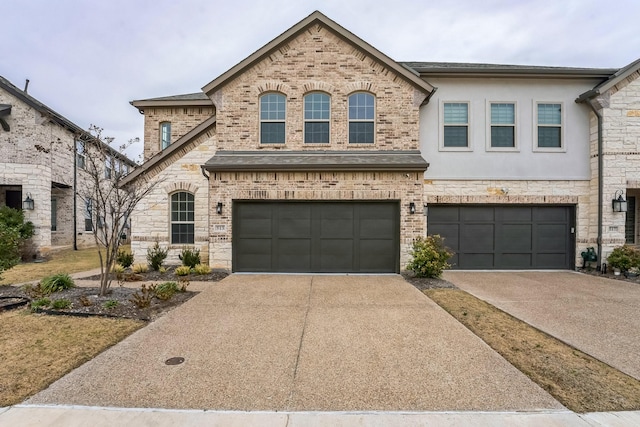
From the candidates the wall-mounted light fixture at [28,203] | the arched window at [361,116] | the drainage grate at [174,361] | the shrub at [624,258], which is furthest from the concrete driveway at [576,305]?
the wall-mounted light fixture at [28,203]

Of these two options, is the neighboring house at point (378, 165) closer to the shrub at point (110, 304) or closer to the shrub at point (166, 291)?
the shrub at point (166, 291)

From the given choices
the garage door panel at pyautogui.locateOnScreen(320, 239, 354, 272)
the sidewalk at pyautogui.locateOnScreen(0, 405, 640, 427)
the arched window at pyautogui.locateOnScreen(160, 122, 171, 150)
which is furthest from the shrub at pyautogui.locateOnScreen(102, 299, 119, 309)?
the arched window at pyautogui.locateOnScreen(160, 122, 171, 150)

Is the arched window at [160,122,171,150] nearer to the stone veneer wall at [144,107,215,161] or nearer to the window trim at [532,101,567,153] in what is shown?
the stone veneer wall at [144,107,215,161]

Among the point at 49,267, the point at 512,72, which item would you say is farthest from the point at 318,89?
the point at 49,267

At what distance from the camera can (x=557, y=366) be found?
3957 mm

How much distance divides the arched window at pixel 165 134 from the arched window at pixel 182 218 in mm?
3885

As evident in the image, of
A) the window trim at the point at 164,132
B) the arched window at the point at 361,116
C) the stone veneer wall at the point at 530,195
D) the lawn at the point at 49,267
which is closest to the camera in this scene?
the lawn at the point at 49,267

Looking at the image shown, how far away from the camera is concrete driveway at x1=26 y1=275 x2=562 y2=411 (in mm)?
3170

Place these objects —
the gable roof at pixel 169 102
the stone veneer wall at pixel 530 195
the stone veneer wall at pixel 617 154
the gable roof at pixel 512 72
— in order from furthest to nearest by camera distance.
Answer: the gable roof at pixel 169 102, the stone veneer wall at pixel 530 195, the gable roof at pixel 512 72, the stone veneer wall at pixel 617 154

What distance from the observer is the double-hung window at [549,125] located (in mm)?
11156

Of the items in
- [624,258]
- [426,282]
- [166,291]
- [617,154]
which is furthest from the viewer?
[617,154]

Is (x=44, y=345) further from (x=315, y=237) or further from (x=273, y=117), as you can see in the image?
(x=273, y=117)

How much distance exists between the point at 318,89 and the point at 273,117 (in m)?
1.84

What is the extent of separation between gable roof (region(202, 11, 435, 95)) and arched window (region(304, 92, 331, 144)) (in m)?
2.02
